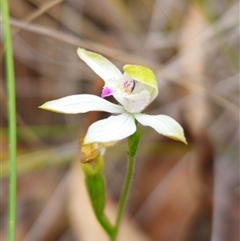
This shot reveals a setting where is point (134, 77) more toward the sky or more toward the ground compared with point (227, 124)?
more toward the ground

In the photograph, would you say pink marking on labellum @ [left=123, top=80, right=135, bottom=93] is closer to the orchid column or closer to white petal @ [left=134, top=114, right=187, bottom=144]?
the orchid column

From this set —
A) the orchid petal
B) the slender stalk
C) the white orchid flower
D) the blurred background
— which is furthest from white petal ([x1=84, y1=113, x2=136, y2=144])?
the blurred background

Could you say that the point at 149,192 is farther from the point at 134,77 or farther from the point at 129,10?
the point at 134,77

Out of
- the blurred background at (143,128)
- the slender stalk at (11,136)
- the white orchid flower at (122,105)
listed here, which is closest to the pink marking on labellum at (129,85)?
the white orchid flower at (122,105)

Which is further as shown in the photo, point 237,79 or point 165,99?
point 165,99

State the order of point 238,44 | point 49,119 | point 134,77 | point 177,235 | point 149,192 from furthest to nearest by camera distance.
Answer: point 49,119, point 238,44, point 149,192, point 177,235, point 134,77

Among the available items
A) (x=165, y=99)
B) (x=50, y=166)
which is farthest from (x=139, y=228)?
(x=165, y=99)

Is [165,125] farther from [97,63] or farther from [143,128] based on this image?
[143,128]
